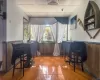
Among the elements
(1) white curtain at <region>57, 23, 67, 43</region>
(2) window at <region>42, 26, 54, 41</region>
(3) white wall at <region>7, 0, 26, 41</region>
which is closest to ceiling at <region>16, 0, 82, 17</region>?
(3) white wall at <region>7, 0, 26, 41</region>

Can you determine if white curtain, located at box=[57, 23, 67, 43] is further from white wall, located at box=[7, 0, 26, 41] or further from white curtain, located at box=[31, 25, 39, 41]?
white wall, located at box=[7, 0, 26, 41]

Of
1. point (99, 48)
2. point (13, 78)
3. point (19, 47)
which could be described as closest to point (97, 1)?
point (99, 48)

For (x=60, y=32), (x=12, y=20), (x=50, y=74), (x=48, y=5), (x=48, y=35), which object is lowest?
(x=50, y=74)

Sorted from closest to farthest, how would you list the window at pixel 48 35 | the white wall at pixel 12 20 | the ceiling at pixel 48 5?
1. the white wall at pixel 12 20
2. the ceiling at pixel 48 5
3. the window at pixel 48 35

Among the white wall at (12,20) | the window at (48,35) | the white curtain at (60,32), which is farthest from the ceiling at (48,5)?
the window at (48,35)

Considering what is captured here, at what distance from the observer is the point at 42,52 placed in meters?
7.75

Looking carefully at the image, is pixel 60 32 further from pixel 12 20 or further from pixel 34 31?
pixel 12 20

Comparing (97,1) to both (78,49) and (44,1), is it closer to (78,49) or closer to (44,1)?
(78,49)

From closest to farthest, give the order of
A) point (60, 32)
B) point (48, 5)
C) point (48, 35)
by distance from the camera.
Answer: point (48, 5)
point (60, 32)
point (48, 35)

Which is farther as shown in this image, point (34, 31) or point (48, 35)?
point (48, 35)

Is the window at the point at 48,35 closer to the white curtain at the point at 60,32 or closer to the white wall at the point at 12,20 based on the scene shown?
the white curtain at the point at 60,32

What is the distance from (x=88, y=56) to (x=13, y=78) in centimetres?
226

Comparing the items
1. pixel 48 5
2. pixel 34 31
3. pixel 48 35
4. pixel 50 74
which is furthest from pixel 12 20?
pixel 48 35

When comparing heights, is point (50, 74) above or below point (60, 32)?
below
